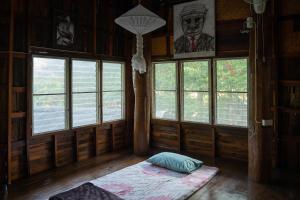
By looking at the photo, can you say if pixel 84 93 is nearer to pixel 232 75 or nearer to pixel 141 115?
pixel 141 115

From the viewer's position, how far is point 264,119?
3.95 meters

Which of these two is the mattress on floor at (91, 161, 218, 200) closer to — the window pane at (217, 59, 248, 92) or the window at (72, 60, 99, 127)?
the window at (72, 60, 99, 127)

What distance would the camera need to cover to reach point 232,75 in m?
5.10

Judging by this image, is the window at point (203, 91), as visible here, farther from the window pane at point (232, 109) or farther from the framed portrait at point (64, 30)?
the framed portrait at point (64, 30)

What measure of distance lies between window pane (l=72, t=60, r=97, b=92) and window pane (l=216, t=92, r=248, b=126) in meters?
2.71

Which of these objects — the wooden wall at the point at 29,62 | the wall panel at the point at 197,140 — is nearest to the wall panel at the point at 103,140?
the wooden wall at the point at 29,62

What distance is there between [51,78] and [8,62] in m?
0.83

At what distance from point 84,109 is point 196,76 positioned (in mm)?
2522

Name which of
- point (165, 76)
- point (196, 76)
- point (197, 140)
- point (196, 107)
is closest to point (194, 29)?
point (196, 76)

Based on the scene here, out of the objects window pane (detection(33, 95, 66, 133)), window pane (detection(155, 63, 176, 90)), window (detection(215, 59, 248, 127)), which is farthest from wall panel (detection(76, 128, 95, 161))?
window (detection(215, 59, 248, 127))

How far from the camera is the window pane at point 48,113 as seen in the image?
443 centimetres


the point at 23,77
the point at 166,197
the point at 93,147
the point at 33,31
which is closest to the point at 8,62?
the point at 23,77

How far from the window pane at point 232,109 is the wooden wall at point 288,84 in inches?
23.5

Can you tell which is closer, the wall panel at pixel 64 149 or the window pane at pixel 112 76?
the wall panel at pixel 64 149
